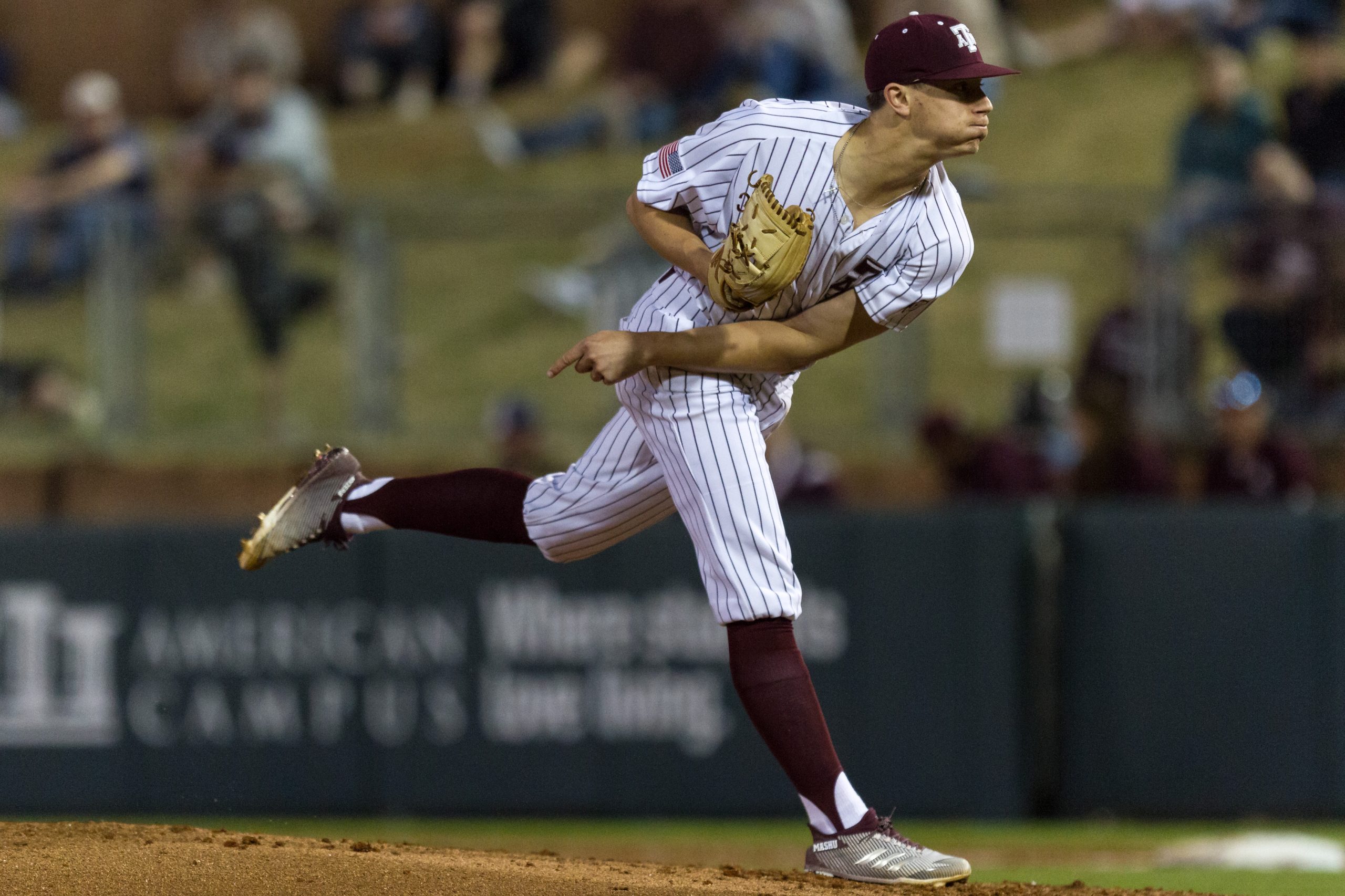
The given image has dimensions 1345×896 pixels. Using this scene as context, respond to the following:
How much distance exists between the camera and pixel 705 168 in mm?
3973

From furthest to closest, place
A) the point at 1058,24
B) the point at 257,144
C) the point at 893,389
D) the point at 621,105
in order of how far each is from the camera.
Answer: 1. the point at 1058,24
2. the point at 621,105
3. the point at 257,144
4. the point at 893,389

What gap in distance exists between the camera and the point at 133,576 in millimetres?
8195

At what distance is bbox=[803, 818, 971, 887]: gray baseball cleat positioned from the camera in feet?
12.8

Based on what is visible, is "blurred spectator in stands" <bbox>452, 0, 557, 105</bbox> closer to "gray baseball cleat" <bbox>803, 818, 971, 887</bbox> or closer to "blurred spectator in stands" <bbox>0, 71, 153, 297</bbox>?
"blurred spectator in stands" <bbox>0, 71, 153, 297</bbox>

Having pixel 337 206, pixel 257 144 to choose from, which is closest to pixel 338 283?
pixel 337 206

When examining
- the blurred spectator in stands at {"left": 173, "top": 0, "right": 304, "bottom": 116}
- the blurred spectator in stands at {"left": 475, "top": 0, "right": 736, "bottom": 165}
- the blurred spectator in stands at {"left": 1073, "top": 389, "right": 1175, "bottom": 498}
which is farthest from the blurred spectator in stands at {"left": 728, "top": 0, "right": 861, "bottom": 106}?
the blurred spectator in stands at {"left": 173, "top": 0, "right": 304, "bottom": 116}

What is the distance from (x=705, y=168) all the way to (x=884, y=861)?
151 centimetres

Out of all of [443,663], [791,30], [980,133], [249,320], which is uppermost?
[791,30]

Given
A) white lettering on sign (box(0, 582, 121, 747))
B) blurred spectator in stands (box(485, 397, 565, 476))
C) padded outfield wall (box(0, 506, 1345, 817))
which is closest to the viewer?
padded outfield wall (box(0, 506, 1345, 817))

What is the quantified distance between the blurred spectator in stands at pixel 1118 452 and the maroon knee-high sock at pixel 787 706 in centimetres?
467

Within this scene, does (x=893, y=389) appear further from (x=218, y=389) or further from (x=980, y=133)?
(x=980, y=133)

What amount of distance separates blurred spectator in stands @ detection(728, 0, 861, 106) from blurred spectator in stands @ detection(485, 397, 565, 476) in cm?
258

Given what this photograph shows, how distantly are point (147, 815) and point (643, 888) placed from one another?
4976 millimetres

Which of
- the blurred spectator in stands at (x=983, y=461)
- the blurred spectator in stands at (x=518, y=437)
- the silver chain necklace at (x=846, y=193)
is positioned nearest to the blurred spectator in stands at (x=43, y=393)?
the blurred spectator in stands at (x=518, y=437)
